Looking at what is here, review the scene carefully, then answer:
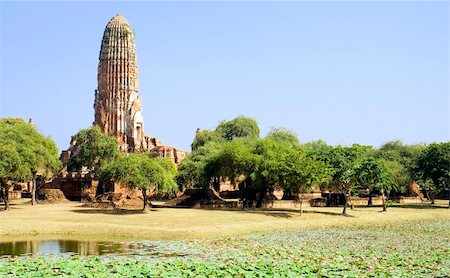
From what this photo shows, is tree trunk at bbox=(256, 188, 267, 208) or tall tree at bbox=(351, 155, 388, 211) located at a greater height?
tall tree at bbox=(351, 155, 388, 211)

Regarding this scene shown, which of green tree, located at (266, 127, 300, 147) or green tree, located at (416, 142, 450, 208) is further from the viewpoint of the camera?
green tree, located at (266, 127, 300, 147)

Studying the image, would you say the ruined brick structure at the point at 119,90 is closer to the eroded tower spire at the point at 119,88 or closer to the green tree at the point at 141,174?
the eroded tower spire at the point at 119,88

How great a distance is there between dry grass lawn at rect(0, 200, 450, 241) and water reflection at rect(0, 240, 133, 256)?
212 centimetres

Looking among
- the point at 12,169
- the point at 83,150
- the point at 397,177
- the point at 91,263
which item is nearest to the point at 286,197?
the point at 397,177

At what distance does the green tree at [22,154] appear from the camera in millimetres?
42191

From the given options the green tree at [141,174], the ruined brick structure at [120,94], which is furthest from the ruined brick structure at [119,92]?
the green tree at [141,174]

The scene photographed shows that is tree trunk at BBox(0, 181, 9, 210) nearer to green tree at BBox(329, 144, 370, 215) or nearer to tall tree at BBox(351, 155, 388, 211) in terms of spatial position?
green tree at BBox(329, 144, 370, 215)

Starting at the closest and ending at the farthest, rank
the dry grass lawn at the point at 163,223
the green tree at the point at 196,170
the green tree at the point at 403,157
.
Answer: the dry grass lawn at the point at 163,223 < the green tree at the point at 196,170 < the green tree at the point at 403,157

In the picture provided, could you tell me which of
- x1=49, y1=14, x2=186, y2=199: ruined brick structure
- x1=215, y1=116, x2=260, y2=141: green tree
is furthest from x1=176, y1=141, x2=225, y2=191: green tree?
x1=49, y1=14, x2=186, y2=199: ruined brick structure

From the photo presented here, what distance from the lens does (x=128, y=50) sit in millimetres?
91688

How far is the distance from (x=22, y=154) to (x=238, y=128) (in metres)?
41.6

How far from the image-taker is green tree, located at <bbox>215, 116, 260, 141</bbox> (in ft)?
269

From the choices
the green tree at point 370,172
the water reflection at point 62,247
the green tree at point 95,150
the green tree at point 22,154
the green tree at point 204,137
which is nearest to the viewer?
the water reflection at point 62,247

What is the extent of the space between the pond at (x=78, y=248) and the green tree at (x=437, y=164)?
41.2 meters
